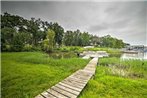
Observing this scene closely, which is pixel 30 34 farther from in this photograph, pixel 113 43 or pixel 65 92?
pixel 113 43

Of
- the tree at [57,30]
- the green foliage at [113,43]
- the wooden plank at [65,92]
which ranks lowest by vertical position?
the wooden plank at [65,92]

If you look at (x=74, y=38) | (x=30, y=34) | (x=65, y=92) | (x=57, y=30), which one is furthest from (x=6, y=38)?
(x=74, y=38)

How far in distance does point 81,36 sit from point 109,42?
51.8 feet

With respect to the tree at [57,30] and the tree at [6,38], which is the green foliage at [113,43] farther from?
the tree at [6,38]

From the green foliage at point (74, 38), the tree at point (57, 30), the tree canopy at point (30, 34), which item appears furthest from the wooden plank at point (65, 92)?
the green foliage at point (74, 38)

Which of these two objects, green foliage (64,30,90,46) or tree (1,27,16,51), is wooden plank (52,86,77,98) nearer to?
tree (1,27,16,51)

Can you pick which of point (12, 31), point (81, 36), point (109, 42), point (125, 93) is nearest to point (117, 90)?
point (125, 93)

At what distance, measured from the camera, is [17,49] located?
953 inches

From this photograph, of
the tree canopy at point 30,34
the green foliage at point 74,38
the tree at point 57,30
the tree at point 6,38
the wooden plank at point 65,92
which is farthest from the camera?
the green foliage at point 74,38

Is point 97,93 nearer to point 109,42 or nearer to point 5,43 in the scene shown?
point 5,43

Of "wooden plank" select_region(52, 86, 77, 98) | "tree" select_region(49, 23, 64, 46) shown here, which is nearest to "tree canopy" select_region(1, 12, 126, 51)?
"tree" select_region(49, 23, 64, 46)

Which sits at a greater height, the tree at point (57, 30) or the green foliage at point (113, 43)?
the tree at point (57, 30)

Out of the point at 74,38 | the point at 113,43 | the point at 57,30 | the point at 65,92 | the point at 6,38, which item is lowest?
the point at 65,92

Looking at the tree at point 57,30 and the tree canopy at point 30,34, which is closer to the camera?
the tree canopy at point 30,34
